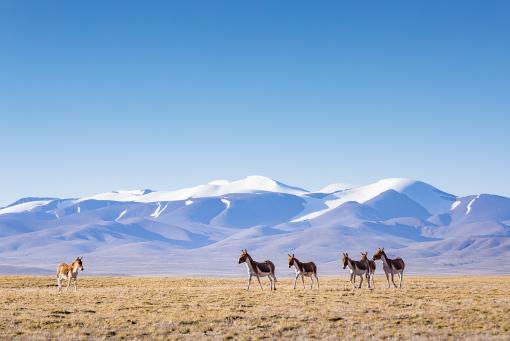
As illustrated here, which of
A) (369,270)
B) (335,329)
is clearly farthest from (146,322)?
(369,270)

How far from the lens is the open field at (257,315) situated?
23.9 meters

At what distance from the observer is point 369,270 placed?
4184 centimetres

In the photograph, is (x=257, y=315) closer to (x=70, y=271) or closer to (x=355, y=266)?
(x=355, y=266)

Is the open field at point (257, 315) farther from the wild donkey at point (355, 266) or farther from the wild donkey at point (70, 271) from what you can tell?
the wild donkey at point (70, 271)

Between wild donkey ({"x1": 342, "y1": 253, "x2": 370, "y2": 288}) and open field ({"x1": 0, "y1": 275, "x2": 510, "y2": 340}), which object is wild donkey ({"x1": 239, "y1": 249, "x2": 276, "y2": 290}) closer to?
open field ({"x1": 0, "y1": 275, "x2": 510, "y2": 340})

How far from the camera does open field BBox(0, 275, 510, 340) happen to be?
23.9 meters

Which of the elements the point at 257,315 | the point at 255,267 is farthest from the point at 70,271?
the point at 257,315

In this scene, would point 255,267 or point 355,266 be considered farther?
point 355,266

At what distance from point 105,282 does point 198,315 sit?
1076 inches

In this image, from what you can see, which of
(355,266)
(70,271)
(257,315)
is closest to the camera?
(257,315)

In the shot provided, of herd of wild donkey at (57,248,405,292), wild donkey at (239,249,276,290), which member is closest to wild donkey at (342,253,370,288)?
herd of wild donkey at (57,248,405,292)

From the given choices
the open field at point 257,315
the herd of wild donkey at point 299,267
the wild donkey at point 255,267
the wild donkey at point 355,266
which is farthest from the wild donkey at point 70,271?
the wild donkey at point 355,266

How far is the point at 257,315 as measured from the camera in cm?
2764

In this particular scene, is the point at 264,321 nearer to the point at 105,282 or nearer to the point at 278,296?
the point at 278,296
